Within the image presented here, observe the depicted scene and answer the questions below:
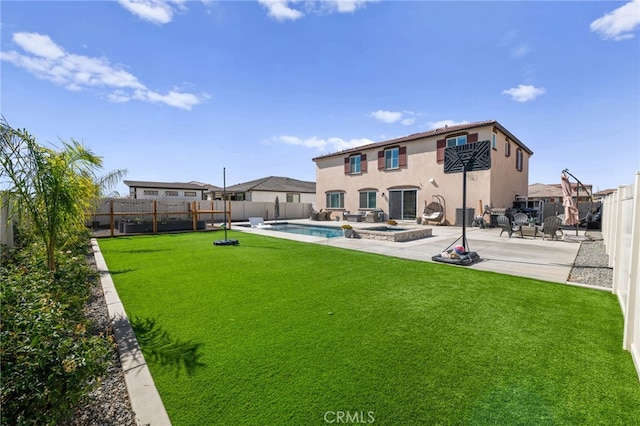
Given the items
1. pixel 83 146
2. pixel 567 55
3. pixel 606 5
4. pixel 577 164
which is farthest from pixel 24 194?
pixel 577 164

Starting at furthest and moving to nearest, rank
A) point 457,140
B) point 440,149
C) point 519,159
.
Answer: point 519,159 < point 440,149 < point 457,140

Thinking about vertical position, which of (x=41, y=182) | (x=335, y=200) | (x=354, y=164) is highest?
(x=354, y=164)

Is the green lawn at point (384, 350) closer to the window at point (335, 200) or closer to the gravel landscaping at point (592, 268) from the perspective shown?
the gravel landscaping at point (592, 268)

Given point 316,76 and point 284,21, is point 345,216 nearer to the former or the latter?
point 316,76

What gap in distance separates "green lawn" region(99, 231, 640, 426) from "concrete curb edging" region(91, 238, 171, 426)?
0.08 m

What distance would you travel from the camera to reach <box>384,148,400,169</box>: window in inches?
859

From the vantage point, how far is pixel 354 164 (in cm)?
2498

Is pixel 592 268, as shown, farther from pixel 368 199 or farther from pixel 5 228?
pixel 368 199

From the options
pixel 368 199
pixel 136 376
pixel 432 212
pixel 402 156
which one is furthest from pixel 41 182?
pixel 368 199

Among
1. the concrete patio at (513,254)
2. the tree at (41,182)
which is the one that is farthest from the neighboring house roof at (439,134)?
the tree at (41,182)

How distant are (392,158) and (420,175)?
2866 millimetres

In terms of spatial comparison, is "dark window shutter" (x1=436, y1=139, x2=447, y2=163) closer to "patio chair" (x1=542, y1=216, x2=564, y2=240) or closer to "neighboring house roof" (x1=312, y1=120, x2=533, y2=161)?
"neighboring house roof" (x1=312, y1=120, x2=533, y2=161)

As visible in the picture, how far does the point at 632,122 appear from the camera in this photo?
1101cm

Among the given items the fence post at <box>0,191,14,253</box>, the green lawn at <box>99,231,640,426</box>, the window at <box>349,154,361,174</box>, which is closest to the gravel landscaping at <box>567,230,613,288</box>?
the green lawn at <box>99,231,640,426</box>
